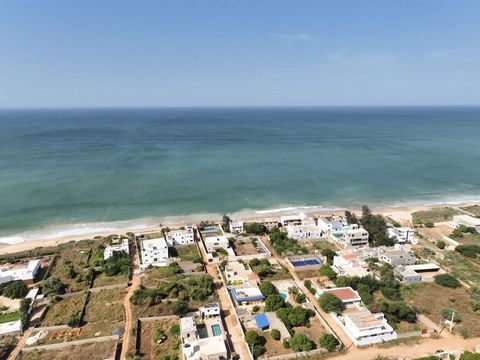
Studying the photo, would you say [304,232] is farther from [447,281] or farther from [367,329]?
[367,329]

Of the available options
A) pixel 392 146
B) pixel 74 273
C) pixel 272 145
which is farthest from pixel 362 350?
pixel 392 146

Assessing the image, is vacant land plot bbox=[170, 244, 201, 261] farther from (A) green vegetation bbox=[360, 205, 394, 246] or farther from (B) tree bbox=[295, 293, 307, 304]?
(A) green vegetation bbox=[360, 205, 394, 246]

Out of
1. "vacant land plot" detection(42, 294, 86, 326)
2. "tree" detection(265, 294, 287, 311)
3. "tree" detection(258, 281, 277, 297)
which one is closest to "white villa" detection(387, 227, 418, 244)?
"tree" detection(258, 281, 277, 297)

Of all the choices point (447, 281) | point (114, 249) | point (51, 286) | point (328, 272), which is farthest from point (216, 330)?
point (447, 281)

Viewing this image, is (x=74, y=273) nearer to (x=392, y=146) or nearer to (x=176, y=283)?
(x=176, y=283)

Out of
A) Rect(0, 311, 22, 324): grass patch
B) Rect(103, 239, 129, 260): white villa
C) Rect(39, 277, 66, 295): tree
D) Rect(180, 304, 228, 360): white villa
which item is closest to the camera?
Rect(180, 304, 228, 360): white villa
